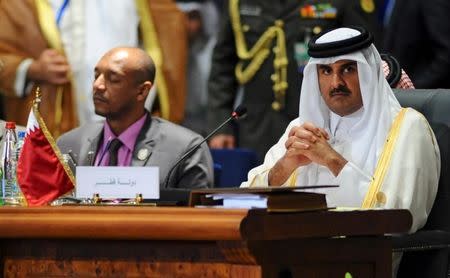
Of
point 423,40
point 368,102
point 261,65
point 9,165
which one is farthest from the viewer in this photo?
point 261,65

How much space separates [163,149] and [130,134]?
0.17 metres

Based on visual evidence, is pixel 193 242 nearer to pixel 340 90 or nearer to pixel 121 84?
pixel 340 90

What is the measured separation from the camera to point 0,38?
352 inches

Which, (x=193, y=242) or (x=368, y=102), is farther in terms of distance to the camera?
(x=368, y=102)

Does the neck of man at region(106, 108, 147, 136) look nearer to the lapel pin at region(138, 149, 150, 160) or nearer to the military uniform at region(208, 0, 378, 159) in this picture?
the lapel pin at region(138, 149, 150, 160)

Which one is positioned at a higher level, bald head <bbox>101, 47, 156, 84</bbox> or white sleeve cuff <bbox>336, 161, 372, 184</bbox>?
bald head <bbox>101, 47, 156, 84</bbox>

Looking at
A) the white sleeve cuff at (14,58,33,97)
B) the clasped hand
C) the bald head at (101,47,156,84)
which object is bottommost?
the white sleeve cuff at (14,58,33,97)

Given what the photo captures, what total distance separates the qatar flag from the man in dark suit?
53.0 inches

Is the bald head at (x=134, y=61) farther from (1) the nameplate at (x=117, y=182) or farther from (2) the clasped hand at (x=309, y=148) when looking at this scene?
(1) the nameplate at (x=117, y=182)

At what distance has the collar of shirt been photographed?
688cm

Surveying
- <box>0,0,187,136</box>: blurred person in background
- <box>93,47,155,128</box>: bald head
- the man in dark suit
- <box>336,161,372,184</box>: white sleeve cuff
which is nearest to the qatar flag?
<box>336,161,372,184</box>: white sleeve cuff

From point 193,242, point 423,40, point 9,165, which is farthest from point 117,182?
point 423,40

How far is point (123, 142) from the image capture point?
6922 mm

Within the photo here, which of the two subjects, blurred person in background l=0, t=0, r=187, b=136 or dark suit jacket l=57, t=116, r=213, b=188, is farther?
blurred person in background l=0, t=0, r=187, b=136
